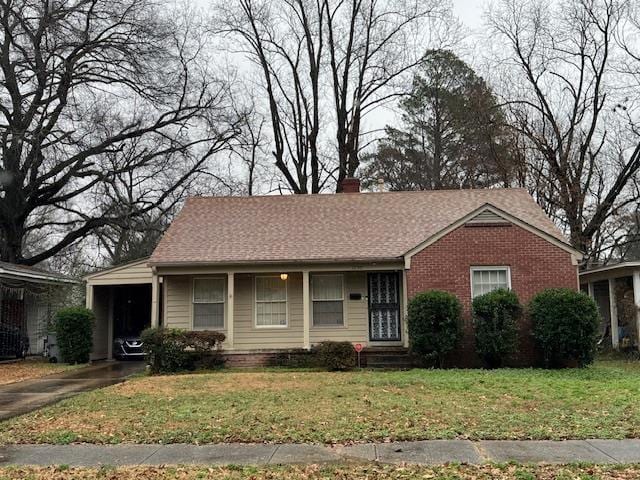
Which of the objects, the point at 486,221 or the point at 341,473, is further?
the point at 486,221

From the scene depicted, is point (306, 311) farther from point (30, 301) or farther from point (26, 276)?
point (30, 301)

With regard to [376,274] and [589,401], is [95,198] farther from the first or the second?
[589,401]

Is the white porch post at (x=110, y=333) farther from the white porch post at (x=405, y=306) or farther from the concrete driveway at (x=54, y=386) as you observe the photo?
the white porch post at (x=405, y=306)

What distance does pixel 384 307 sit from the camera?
Answer: 1614 cm

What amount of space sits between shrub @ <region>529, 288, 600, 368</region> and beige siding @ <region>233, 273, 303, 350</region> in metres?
6.18

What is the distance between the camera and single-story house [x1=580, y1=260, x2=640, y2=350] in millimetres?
16984

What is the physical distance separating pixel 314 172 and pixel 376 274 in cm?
1524

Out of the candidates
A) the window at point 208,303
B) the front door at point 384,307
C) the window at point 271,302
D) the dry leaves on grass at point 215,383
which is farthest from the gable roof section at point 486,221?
the window at point 208,303

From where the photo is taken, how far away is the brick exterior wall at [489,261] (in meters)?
14.8

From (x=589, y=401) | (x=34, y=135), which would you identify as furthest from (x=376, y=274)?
(x=34, y=135)

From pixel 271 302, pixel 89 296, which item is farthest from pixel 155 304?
pixel 89 296

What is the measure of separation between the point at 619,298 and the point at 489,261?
6.55 metres

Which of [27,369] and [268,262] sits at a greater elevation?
[268,262]

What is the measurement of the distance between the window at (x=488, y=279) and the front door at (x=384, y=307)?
7.13 feet
